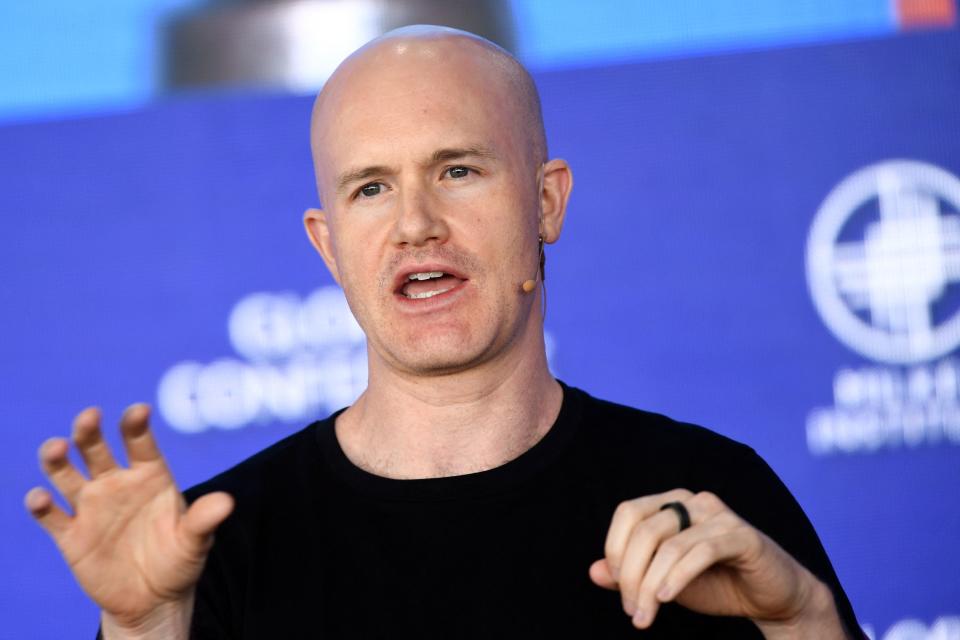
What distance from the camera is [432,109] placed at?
157 cm

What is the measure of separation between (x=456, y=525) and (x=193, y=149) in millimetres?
1561

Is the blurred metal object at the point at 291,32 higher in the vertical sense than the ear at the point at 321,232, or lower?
higher

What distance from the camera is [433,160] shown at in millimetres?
1559

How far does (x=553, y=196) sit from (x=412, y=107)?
276 millimetres

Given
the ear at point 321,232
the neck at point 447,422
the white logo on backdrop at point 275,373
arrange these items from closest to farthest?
the neck at point 447,422 < the ear at point 321,232 < the white logo on backdrop at point 275,373

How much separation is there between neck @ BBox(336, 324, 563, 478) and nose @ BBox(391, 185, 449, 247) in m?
0.18

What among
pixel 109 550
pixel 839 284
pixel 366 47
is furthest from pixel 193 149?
pixel 109 550

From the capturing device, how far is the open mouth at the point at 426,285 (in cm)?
155

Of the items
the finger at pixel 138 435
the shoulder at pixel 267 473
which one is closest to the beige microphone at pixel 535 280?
the shoulder at pixel 267 473

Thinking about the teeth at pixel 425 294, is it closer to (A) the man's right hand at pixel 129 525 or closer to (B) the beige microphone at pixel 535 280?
(B) the beige microphone at pixel 535 280

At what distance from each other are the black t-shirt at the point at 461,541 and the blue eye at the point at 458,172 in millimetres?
346

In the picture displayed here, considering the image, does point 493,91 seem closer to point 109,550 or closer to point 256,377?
point 109,550

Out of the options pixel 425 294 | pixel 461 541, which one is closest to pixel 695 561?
pixel 461 541

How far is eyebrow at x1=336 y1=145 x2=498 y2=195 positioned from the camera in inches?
61.4
